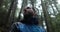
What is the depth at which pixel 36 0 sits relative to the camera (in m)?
19.7

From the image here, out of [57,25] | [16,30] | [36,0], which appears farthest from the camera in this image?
[36,0]

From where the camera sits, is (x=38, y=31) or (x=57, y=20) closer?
(x=38, y=31)

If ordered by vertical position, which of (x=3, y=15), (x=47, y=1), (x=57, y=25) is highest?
(x=47, y=1)

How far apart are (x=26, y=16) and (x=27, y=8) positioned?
0.09m

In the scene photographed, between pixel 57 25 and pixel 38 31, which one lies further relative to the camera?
pixel 57 25

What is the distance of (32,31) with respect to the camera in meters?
1.83

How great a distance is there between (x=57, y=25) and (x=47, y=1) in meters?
3.88

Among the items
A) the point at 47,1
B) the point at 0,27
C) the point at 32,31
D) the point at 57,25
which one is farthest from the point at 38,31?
the point at 47,1

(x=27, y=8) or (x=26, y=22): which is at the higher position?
(x=27, y=8)

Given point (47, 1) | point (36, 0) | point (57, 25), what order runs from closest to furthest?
point (57, 25), point (47, 1), point (36, 0)

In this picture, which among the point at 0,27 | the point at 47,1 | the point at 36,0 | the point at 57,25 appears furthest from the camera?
the point at 36,0

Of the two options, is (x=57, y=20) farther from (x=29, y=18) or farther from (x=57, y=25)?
(x=29, y=18)

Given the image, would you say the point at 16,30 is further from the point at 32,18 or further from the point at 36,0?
the point at 36,0

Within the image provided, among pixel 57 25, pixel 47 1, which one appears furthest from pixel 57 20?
pixel 47 1
